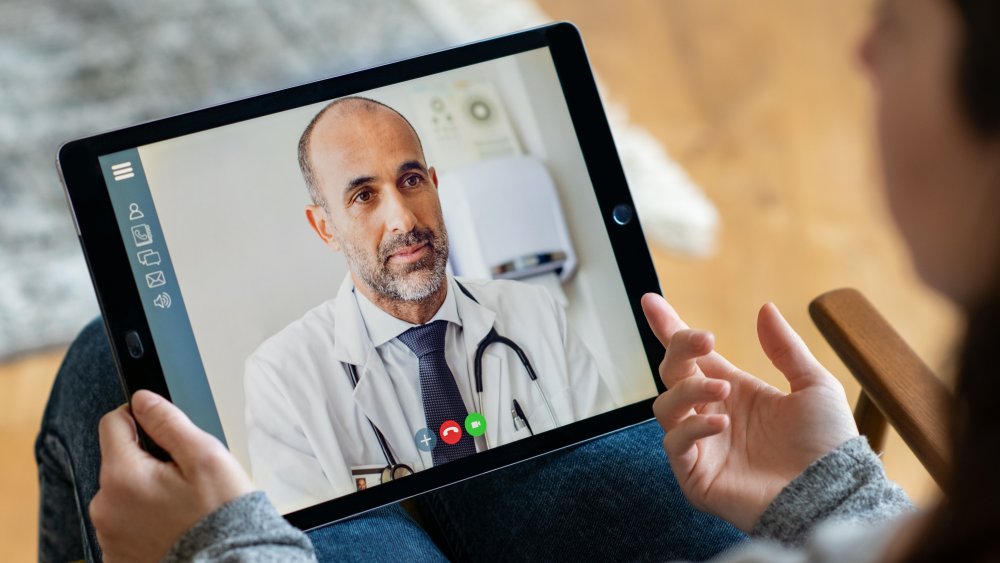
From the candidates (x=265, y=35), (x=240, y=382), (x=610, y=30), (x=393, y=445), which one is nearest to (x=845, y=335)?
(x=393, y=445)

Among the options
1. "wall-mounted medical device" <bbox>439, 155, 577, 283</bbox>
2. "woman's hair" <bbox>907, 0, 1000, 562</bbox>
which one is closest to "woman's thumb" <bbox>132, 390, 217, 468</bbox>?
"wall-mounted medical device" <bbox>439, 155, 577, 283</bbox>

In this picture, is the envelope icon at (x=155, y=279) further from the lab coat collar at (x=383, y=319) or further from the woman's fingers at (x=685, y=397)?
the woman's fingers at (x=685, y=397)

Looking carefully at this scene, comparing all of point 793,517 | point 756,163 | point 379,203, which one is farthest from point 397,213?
point 756,163

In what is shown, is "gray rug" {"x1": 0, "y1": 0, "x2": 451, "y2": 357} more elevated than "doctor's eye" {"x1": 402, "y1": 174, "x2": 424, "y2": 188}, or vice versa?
"gray rug" {"x1": 0, "y1": 0, "x2": 451, "y2": 357}

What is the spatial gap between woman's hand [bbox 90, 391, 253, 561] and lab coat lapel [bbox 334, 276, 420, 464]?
0.34ft

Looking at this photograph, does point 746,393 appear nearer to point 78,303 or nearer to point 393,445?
point 393,445

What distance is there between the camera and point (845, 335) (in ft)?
2.21

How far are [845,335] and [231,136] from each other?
0.50 m

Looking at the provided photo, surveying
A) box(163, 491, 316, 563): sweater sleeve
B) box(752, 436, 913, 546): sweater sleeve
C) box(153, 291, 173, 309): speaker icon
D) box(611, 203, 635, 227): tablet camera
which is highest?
box(153, 291, 173, 309): speaker icon

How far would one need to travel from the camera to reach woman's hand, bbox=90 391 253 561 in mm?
554

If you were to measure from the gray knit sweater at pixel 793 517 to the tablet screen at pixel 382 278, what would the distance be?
66mm

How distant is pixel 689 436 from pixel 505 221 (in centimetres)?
22

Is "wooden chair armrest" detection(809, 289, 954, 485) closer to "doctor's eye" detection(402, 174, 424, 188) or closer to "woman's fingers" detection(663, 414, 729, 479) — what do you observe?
"woman's fingers" detection(663, 414, 729, 479)

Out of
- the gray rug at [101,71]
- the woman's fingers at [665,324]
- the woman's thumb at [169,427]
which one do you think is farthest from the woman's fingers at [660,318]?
the gray rug at [101,71]
